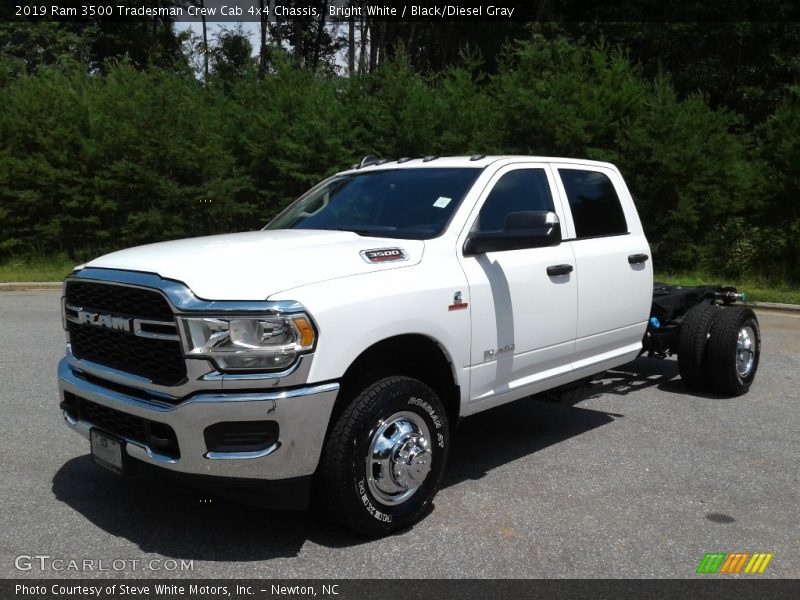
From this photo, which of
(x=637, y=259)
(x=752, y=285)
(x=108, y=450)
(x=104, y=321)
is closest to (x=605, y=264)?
(x=637, y=259)

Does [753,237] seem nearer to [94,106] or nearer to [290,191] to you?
[290,191]

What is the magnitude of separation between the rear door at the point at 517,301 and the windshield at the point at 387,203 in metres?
0.22

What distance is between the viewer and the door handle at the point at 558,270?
17.1 ft

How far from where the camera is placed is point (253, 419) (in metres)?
3.66

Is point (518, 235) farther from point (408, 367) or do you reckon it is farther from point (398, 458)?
point (398, 458)

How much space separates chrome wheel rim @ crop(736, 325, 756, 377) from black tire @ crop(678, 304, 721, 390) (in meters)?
0.32

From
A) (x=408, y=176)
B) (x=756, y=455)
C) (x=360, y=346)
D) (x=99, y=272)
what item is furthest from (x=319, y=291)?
(x=756, y=455)

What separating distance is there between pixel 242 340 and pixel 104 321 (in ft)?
3.01

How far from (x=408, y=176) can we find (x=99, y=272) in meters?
2.21

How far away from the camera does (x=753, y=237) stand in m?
17.3

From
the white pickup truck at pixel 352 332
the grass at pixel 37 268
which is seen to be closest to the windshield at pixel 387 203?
the white pickup truck at pixel 352 332

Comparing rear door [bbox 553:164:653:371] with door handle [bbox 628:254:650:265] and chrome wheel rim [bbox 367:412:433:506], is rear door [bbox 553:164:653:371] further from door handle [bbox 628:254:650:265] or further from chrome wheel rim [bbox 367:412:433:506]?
chrome wheel rim [bbox 367:412:433:506]

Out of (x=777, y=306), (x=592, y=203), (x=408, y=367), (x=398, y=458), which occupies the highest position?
(x=592, y=203)
